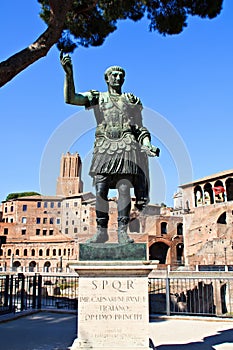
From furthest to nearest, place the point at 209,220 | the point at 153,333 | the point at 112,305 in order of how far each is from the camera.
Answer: the point at 209,220
the point at 153,333
the point at 112,305

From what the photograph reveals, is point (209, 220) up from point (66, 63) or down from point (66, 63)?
up

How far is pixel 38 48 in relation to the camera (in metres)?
7.80

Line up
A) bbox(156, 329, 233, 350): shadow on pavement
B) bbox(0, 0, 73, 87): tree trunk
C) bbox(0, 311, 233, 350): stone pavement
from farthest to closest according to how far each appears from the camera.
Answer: bbox(0, 0, 73, 87): tree trunk → bbox(0, 311, 233, 350): stone pavement → bbox(156, 329, 233, 350): shadow on pavement

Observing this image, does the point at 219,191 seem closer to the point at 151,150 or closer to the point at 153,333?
the point at 153,333

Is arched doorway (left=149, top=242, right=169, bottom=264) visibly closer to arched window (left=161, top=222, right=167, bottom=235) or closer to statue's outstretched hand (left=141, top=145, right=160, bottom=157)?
arched window (left=161, top=222, right=167, bottom=235)

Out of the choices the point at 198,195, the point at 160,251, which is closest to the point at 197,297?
the point at 198,195

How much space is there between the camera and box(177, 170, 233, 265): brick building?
4038 centimetres

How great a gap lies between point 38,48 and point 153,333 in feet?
20.8

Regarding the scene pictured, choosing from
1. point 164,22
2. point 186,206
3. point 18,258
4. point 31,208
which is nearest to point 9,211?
point 31,208

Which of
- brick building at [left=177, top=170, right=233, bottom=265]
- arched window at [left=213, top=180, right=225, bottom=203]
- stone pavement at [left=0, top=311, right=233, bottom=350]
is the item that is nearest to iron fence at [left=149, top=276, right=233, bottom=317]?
stone pavement at [left=0, top=311, right=233, bottom=350]

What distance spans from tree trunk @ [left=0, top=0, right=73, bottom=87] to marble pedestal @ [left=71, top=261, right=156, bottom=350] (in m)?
4.74

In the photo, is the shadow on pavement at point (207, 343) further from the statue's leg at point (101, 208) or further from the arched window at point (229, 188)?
the arched window at point (229, 188)

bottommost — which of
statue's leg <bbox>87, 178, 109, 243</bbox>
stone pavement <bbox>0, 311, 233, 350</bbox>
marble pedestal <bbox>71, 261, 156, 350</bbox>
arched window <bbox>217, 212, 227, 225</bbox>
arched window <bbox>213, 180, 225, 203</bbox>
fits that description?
stone pavement <bbox>0, 311, 233, 350</bbox>

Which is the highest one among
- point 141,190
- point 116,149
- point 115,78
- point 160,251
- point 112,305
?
point 115,78
